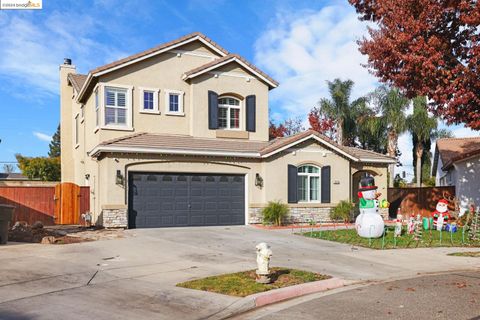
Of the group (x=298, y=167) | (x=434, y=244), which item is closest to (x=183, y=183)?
(x=298, y=167)

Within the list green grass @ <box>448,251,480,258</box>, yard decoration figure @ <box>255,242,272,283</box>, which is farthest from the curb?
green grass @ <box>448,251,480,258</box>

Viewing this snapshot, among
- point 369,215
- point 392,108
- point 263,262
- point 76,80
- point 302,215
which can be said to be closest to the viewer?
point 263,262

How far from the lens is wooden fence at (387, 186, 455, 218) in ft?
91.0

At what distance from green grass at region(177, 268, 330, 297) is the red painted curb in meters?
0.21

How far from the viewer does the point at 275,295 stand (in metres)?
8.59

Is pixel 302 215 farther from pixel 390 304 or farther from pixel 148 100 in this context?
pixel 390 304

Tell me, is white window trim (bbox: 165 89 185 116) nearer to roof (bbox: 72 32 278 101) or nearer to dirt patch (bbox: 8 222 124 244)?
roof (bbox: 72 32 278 101)

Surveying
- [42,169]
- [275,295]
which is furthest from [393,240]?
[42,169]

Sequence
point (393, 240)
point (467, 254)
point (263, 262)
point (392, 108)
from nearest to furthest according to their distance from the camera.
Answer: point (263, 262) → point (467, 254) → point (393, 240) → point (392, 108)

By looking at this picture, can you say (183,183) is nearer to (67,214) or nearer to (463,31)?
(67,214)

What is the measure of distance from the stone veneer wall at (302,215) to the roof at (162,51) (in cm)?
629

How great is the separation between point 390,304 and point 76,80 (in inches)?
910

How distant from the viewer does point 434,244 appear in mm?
16328

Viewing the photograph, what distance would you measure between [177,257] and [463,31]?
11.7 m
